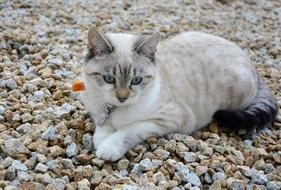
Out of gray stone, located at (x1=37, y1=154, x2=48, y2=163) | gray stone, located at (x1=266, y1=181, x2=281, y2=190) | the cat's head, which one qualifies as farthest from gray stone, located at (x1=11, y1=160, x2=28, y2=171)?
gray stone, located at (x1=266, y1=181, x2=281, y2=190)

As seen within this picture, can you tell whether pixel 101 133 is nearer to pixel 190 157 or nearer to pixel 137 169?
pixel 137 169

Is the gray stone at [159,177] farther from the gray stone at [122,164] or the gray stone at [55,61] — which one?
the gray stone at [55,61]

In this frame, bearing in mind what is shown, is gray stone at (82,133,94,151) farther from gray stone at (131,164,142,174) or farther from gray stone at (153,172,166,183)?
gray stone at (153,172,166,183)

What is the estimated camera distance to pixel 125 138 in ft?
9.78

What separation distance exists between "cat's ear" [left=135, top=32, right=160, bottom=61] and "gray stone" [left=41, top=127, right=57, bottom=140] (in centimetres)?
76

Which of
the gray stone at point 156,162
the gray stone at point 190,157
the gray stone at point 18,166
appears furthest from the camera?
the gray stone at point 190,157

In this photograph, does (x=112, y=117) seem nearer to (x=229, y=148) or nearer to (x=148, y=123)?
(x=148, y=123)

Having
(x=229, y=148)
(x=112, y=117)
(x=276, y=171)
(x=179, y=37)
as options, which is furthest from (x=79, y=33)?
(x=276, y=171)

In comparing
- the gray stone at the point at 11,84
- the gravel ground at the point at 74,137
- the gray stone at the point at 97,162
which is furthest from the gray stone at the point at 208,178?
the gray stone at the point at 11,84

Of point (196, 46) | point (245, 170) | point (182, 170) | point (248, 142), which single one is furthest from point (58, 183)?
point (196, 46)

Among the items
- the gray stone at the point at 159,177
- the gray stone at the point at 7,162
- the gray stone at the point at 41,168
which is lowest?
the gray stone at the point at 159,177

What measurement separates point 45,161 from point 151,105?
795mm

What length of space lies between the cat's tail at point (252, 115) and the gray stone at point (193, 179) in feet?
2.13

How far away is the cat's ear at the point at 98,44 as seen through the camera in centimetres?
291
